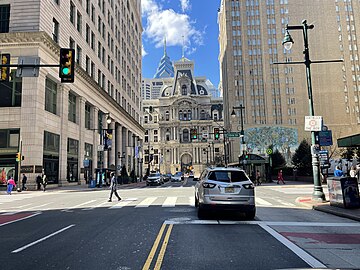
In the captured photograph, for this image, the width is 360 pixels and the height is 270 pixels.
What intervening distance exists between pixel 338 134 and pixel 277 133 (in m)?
19.1

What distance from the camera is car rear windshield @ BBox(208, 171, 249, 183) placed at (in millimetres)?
10493

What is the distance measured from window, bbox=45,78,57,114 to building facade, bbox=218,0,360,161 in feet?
230

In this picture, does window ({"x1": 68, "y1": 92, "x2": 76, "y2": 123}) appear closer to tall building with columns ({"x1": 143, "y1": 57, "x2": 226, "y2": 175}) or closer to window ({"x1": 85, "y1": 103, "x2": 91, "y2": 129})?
window ({"x1": 85, "y1": 103, "x2": 91, "y2": 129})

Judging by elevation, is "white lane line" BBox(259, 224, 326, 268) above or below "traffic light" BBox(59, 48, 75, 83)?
below

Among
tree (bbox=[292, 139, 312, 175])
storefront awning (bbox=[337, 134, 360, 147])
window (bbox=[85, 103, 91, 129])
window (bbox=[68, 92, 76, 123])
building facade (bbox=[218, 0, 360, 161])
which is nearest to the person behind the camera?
storefront awning (bbox=[337, 134, 360, 147])

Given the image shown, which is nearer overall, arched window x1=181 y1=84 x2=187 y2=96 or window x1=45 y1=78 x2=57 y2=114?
window x1=45 y1=78 x2=57 y2=114

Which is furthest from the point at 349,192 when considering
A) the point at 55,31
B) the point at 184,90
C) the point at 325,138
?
the point at 184,90

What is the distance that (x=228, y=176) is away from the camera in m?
10.6

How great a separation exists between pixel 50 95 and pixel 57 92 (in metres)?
1.90

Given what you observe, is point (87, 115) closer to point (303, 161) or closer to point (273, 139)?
point (303, 161)

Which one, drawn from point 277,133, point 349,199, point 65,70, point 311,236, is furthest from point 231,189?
point 277,133

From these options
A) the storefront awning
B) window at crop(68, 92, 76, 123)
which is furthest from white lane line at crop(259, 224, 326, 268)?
window at crop(68, 92, 76, 123)

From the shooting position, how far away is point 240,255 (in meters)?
6.26

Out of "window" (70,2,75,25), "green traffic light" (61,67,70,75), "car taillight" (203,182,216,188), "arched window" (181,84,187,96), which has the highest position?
"arched window" (181,84,187,96)
